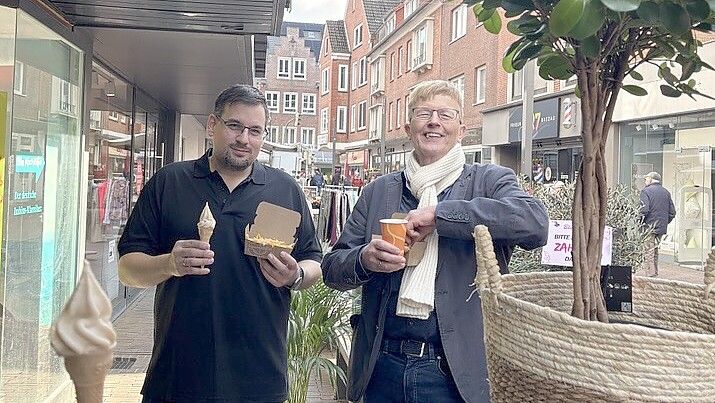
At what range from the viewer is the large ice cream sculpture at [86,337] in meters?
0.67

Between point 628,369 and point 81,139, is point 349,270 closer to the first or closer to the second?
point 628,369

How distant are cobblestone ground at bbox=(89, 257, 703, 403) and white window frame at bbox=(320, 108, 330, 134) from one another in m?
42.2

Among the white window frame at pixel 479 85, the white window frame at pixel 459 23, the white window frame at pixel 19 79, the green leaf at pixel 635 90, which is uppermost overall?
the white window frame at pixel 459 23

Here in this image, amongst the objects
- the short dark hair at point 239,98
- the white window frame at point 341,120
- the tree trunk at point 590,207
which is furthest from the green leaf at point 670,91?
the white window frame at point 341,120

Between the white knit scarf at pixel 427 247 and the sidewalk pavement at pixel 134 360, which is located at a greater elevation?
the white knit scarf at pixel 427 247

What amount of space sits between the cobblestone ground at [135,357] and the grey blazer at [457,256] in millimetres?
1437

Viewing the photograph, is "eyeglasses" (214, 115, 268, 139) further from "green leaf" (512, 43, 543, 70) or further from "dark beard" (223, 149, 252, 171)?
"green leaf" (512, 43, 543, 70)

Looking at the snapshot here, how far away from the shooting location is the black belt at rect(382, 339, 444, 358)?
2037mm

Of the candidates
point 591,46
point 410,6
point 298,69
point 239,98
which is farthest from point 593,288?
point 298,69

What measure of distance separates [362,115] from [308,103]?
18457mm

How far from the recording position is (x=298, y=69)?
208ft

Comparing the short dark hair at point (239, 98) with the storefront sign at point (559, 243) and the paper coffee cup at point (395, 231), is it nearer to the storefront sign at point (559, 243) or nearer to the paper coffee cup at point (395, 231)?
the paper coffee cup at point (395, 231)

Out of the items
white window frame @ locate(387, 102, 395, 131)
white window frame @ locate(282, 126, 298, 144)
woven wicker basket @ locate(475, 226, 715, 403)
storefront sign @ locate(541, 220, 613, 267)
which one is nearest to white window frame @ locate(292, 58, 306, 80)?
white window frame @ locate(282, 126, 298, 144)

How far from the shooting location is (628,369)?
3.38ft
